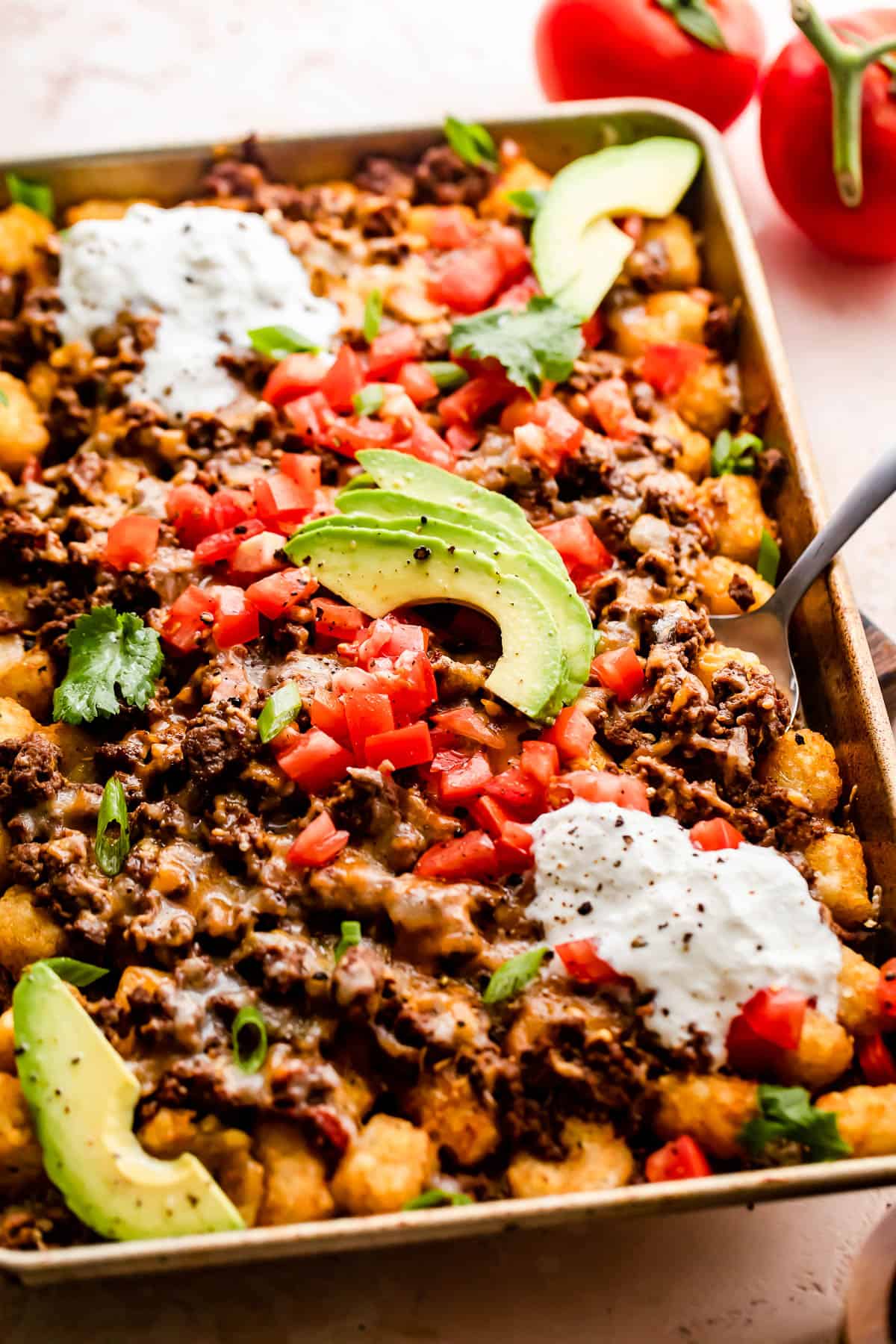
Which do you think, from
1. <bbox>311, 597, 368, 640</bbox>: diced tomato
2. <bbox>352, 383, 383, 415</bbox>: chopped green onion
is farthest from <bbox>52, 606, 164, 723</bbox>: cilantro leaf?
<bbox>352, 383, 383, 415</bbox>: chopped green onion

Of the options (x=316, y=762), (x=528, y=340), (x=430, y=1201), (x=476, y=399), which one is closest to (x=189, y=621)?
(x=316, y=762)

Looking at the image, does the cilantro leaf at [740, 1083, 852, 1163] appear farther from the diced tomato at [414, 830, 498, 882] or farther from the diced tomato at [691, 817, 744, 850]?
the diced tomato at [414, 830, 498, 882]

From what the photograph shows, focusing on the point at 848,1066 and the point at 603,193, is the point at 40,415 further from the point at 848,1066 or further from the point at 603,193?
the point at 848,1066

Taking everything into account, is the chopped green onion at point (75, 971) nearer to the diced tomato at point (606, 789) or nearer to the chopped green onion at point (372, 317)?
the diced tomato at point (606, 789)

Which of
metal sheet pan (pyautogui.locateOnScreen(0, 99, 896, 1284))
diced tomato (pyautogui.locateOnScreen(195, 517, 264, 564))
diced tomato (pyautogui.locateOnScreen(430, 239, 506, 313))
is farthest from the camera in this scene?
diced tomato (pyautogui.locateOnScreen(430, 239, 506, 313))

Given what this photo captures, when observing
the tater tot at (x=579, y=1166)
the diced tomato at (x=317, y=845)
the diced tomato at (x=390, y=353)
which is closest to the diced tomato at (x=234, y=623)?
the diced tomato at (x=317, y=845)
